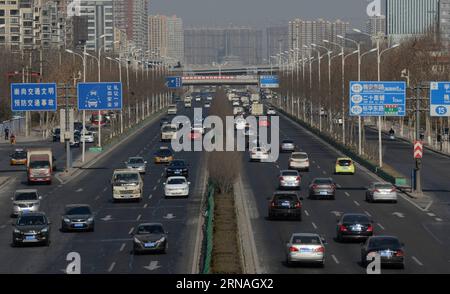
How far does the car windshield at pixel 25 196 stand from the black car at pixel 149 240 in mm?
15370

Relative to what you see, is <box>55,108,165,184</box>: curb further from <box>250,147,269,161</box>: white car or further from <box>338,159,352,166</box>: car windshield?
<box>338,159,352,166</box>: car windshield

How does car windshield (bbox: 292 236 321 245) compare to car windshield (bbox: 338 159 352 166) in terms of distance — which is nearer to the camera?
car windshield (bbox: 292 236 321 245)

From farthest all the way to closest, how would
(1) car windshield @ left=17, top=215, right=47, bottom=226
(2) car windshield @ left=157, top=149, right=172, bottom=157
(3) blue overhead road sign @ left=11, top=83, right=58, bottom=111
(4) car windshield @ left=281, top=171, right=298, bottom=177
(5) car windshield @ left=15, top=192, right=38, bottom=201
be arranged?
(2) car windshield @ left=157, top=149, right=172, bottom=157 → (3) blue overhead road sign @ left=11, top=83, right=58, bottom=111 → (4) car windshield @ left=281, top=171, right=298, bottom=177 → (5) car windshield @ left=15, top=192, right=38, bottom=201 → (1) car windshield @ left=17, top=215, right=47, bottom=226

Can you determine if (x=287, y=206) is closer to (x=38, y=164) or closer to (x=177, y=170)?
(x=177, y=170)

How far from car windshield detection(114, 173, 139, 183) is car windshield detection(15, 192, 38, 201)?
22.1 feet

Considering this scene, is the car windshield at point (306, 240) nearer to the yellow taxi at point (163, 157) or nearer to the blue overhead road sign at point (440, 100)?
the blue overhead road sign at point (440, 100)

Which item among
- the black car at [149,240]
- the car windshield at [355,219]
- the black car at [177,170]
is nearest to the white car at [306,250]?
the black car at [149,240]

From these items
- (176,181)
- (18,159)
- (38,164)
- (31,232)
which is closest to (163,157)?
(18,159)

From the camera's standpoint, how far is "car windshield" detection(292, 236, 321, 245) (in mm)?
42219

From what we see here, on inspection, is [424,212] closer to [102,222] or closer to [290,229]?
[290,229]

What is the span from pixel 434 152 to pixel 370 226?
60820mm

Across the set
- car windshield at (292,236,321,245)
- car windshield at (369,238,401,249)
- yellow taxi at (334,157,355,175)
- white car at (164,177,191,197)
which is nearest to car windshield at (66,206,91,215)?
white car at (164,177,191,197)

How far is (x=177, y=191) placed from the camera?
68375mm
